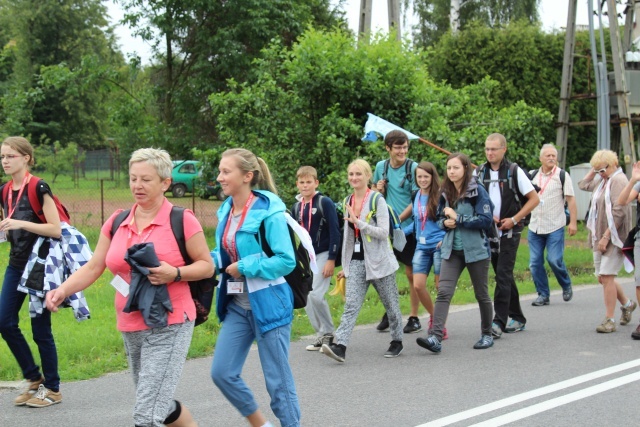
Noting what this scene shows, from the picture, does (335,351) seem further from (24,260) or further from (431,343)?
(24,260)

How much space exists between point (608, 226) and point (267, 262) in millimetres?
5241

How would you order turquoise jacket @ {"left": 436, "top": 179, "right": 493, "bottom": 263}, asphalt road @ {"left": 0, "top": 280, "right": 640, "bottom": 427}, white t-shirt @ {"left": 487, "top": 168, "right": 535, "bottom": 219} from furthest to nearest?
white t-shirt @ {"left": 487, "top": 168, "right": 535, "bottom": 219} → turquoise jacket @ {"left": 436, "top": 179, "right": 493, "bottom": 263} → asphalt road @ {"left": 0, "top": 280, "right": 640, "bottom": 427}

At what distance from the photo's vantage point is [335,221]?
7.65m

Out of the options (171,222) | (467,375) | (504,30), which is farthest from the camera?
(504,30)

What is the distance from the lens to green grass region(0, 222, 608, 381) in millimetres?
7184

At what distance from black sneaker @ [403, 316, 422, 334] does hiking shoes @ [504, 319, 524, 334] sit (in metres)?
0.90

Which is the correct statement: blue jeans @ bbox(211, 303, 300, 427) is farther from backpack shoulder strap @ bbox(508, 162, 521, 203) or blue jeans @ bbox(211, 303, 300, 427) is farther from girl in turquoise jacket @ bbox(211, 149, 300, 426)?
backpack shoulder strap @ bbox(508, 162, 521, 203)

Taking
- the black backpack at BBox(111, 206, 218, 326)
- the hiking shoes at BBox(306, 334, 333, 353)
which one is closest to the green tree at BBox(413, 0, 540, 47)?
the hiking shoes at BBox(306, 334, 333, 353)

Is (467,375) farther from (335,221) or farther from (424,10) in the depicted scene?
(424,10)

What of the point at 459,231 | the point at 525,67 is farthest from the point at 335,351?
the point at 525,67

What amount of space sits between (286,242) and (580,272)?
981cm

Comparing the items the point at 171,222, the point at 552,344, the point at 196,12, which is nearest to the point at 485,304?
the point at 552,344

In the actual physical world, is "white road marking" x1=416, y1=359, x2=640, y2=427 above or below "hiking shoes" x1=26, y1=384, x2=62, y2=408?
above

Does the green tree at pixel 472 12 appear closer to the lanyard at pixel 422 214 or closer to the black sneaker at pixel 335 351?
the lanyard at pixel 422 214
